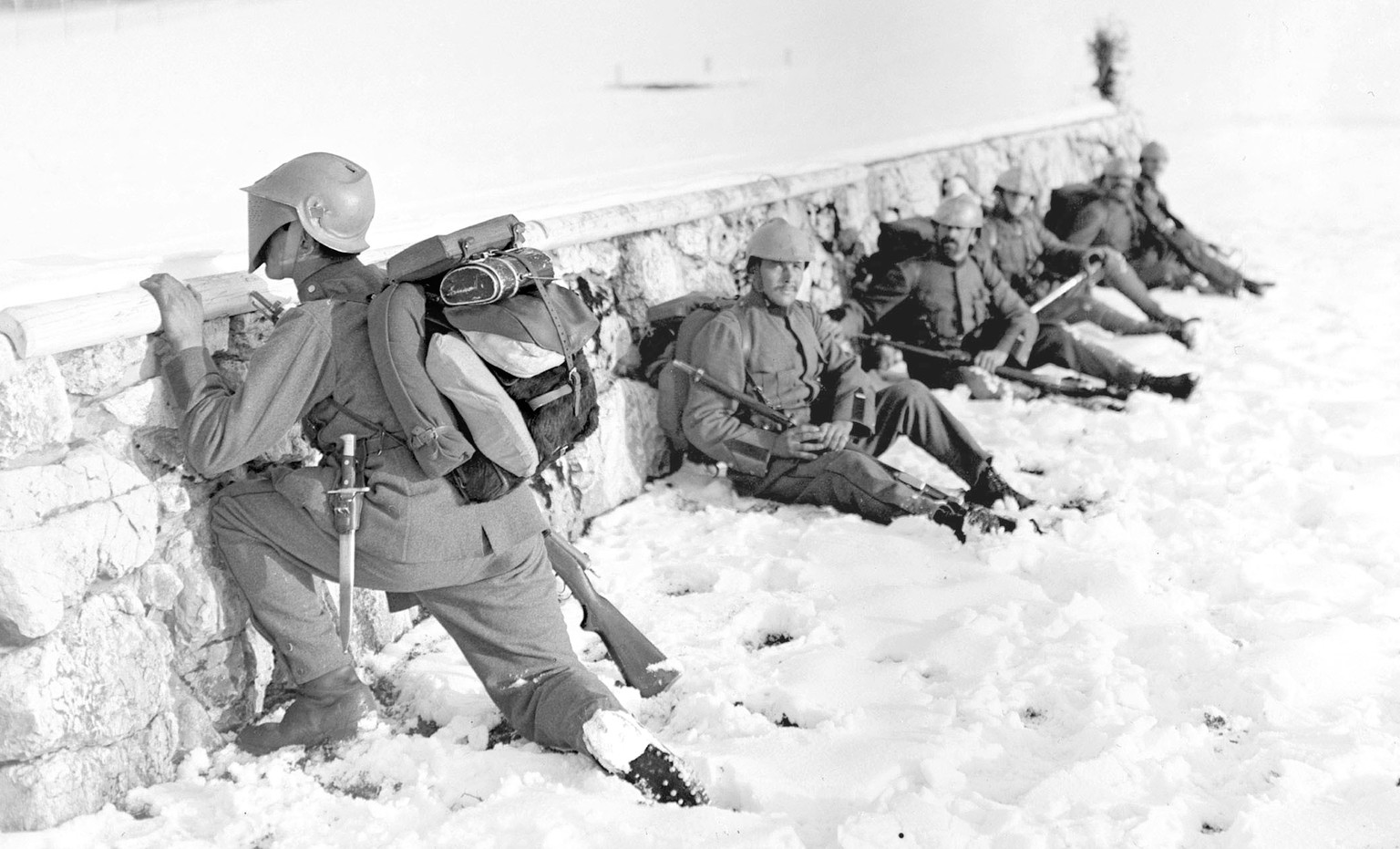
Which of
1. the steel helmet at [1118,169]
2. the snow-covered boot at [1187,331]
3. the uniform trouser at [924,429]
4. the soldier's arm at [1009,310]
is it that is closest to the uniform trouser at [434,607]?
the uniform trouser at [924,429]

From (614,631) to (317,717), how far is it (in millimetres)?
885

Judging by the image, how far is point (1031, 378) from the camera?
21.8 feet

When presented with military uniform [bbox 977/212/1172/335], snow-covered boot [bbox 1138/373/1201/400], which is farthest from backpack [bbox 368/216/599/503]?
military uniform [bbox 977/212/1172/335]

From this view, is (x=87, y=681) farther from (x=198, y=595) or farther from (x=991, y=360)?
(x=991, y=360)

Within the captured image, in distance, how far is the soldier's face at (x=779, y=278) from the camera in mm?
5105

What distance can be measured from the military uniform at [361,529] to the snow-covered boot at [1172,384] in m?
4.29

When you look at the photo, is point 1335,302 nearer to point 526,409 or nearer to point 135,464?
point 526,409

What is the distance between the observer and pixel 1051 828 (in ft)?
9.02

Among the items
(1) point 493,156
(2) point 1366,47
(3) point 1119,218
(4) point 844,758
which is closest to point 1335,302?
(3) point 1119,218

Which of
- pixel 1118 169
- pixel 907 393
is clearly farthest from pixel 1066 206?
pixel 907 393

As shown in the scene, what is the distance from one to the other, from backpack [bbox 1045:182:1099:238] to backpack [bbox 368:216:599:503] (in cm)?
713

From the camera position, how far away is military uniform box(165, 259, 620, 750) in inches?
119

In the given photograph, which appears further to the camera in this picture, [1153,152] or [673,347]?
[1153,152]

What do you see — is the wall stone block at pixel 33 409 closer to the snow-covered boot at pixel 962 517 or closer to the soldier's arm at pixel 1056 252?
the snow-covered boot at pixel 962 517
